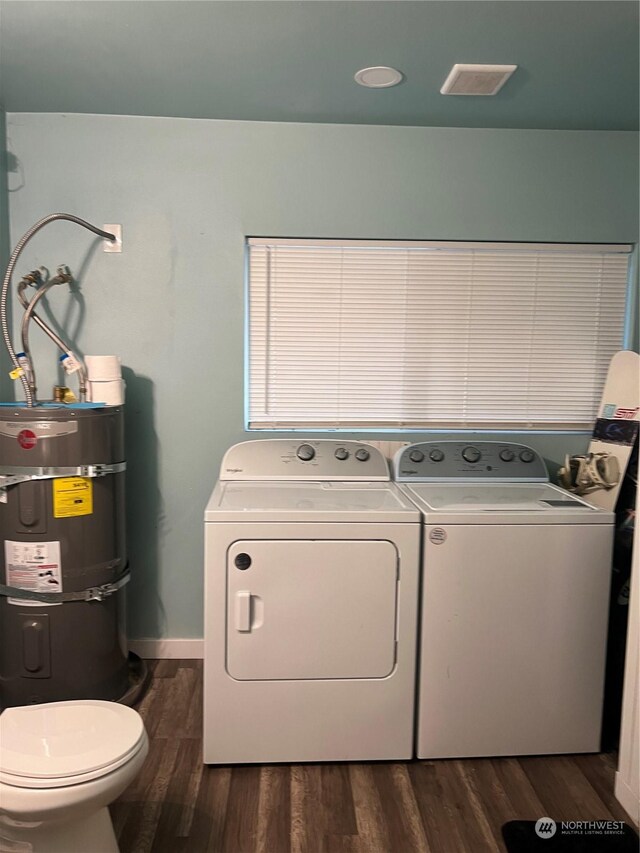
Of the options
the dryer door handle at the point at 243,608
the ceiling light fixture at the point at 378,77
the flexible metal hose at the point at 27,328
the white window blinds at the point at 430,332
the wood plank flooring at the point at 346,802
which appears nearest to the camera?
the wood plank flooring at the point at 346,802

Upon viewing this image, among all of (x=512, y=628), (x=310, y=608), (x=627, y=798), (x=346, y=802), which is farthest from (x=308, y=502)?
(x=627, y=798)

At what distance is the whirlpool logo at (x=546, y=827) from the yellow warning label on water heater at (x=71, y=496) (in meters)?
1.77

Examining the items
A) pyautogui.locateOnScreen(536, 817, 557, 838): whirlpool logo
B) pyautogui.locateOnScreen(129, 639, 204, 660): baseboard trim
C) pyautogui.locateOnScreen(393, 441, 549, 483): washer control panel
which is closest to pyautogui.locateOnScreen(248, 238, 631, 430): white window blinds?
pyautogui.locateOnScreen(393, 441, 549, 483): washer control panel

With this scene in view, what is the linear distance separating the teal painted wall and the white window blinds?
0.10 meters

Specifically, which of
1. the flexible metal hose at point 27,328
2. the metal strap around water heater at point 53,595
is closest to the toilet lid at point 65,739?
the metal strap around water heater at point 53,595

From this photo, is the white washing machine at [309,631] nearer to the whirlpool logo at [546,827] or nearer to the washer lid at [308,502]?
the washer lid at [308,502]

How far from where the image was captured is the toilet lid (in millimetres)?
1369

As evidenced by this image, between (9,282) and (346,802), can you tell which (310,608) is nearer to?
(346,802)

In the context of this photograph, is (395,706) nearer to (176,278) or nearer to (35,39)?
(176,278)

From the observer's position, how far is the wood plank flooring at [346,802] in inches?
67.4

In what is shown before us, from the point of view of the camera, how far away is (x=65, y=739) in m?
1.48

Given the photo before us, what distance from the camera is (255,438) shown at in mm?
2680

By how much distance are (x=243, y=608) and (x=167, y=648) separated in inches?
39.7

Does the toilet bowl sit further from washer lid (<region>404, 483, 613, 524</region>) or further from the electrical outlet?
the electrical outlet
